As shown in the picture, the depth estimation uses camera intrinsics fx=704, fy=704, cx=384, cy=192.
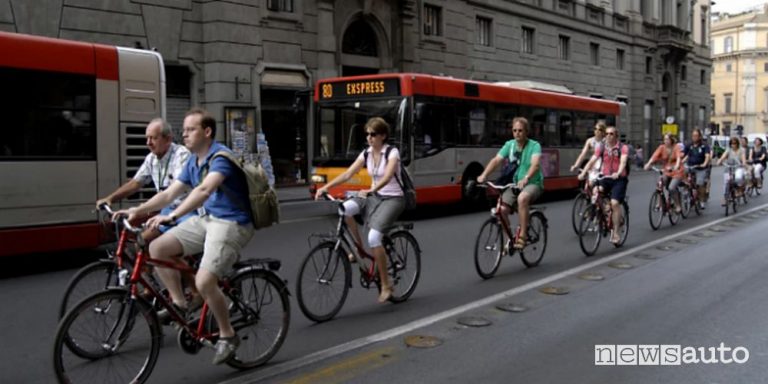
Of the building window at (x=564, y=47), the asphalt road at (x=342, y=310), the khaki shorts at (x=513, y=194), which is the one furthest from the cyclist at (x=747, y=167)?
the building window at (x=564, y=47)

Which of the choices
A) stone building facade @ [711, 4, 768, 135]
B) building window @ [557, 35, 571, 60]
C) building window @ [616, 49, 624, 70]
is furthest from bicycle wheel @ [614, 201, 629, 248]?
stone building facade @ [711, 4, 768, 135]

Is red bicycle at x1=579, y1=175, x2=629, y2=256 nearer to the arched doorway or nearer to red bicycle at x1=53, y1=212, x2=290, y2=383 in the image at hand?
red bicycle at x1=53, y1=212, x2=290, y2=383

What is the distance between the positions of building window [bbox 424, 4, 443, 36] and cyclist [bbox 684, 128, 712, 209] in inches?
614

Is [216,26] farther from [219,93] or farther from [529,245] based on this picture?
[529,245]

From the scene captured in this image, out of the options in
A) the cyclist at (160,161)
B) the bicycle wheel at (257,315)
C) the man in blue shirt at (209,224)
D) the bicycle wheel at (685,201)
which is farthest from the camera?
the bicycle wheel at (685,201)

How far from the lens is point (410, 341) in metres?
5.70

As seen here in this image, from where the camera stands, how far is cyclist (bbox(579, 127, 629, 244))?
34.2ft

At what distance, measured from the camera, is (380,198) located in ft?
22.3

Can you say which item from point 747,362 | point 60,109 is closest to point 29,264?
point 60,109

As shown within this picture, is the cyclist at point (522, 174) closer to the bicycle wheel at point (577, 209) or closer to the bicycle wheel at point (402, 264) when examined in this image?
the bicycle wheel at point (402, 264)

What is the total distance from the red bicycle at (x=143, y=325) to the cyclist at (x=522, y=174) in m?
3.98

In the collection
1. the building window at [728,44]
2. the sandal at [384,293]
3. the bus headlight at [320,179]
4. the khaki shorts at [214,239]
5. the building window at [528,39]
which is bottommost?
the sandal at [384,293]

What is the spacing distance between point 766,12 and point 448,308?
367ft

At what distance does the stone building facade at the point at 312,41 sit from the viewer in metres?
18.9
